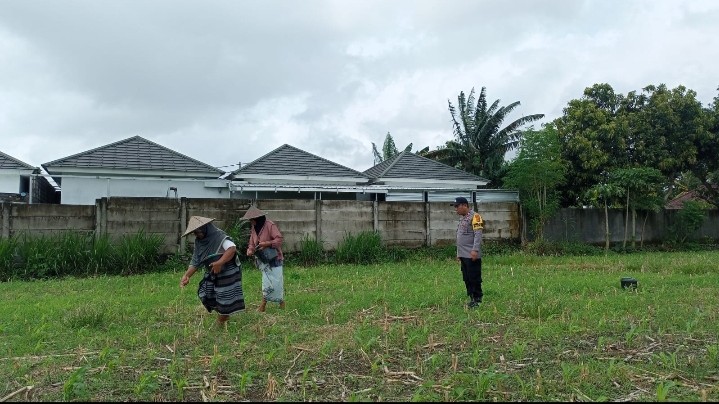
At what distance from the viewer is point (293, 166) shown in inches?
843

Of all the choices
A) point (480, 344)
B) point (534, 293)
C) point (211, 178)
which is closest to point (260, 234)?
point (480, 344)

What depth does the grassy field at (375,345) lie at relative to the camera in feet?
14.0

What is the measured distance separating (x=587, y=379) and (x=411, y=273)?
7.72 meters

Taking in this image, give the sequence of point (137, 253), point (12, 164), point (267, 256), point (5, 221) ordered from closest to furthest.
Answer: point (267, 256)
point (5, 221)
point (137, 253)
point (12, 164)

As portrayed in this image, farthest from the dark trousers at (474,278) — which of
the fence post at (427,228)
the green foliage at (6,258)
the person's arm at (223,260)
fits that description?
the green foliage at (6,258)

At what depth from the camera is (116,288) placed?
1009 centimetres

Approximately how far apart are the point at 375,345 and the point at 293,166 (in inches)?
645

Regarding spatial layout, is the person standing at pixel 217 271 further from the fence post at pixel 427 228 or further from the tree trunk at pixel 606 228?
the tree trunk at pixel 606 228

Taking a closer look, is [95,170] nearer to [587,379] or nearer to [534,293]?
[534,293]

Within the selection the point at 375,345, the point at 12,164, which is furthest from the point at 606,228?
the point at 12,164

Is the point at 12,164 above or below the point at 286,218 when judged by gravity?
above

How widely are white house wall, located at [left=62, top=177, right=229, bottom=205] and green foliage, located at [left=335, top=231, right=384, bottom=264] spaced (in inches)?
274

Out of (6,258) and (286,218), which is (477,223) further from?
(6,258)

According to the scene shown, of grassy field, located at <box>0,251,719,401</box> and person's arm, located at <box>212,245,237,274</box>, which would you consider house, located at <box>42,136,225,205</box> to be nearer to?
grassy field, located at <box>0,251,719,401</box>
